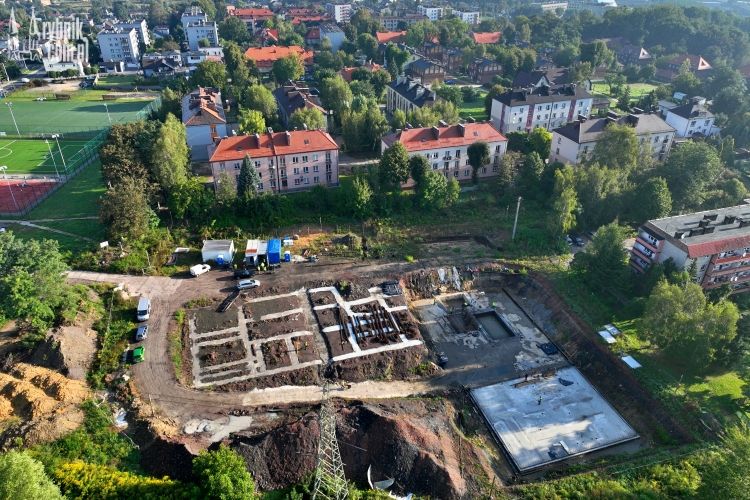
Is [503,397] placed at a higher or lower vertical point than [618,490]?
lower

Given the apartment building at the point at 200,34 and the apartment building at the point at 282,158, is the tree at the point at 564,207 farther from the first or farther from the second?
the apartment building at the point at 200,34

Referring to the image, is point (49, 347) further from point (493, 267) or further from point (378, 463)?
point (493, 267)

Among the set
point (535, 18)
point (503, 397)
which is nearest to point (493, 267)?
point (503, 397)

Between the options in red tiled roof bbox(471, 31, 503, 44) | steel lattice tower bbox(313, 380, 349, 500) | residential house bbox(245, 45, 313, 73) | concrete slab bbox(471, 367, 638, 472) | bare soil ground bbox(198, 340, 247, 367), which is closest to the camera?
steel lattice tower bbox(313, 380, 349, 500)

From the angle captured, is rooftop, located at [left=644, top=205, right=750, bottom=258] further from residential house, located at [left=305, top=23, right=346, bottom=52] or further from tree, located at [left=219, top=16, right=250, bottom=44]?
tree, located at [left=219, top=16, right=250, bottom=44]

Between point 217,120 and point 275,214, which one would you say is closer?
point 275,214

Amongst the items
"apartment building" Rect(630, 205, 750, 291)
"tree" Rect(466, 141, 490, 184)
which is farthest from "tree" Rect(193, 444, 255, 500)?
"tree" Rect(466, 141, 490, 184)

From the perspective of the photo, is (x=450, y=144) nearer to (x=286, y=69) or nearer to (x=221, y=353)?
(x=221, y=353)
